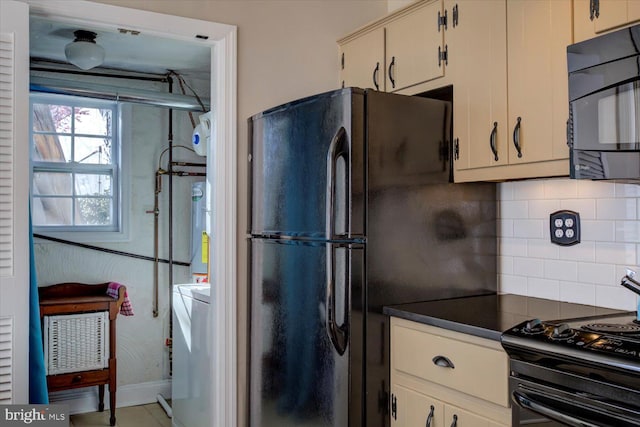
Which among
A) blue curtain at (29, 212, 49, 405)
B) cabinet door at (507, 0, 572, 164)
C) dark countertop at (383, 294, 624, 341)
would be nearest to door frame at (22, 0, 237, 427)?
blue curtain at (29, 212, 49, 405)

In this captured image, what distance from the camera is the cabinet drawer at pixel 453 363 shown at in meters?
1.72

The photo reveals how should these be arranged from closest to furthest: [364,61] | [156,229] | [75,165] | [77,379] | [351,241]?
[351,241], [364,61], [77,379], [75,165], [156,229]

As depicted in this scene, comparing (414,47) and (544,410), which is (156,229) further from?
(544,410)

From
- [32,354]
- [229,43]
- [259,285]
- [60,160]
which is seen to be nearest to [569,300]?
[259,285]

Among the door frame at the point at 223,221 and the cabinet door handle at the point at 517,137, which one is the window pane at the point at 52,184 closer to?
the door frame at the point at 223,221

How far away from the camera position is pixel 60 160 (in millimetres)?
4152

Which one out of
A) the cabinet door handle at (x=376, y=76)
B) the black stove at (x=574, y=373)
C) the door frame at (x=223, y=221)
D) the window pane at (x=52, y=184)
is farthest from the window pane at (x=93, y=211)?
the black stove at (x=574, y=373)

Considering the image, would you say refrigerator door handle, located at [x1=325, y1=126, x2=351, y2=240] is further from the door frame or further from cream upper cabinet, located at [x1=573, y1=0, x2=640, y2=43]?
cream upper cabinet, located at [x1=573, y1=0, x2=640, y2=43]

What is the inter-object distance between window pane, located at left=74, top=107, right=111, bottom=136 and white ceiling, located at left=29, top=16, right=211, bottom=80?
36 centimetres

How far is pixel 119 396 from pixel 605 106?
3773 mm

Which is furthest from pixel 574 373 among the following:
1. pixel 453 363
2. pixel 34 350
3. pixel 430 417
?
pixel 34 350

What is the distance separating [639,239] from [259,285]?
1505 millimetres

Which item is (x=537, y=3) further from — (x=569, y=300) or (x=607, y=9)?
(x=569, y=300)

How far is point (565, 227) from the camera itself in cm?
220
